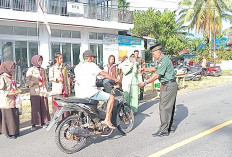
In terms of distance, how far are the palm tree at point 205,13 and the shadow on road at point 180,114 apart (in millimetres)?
22111

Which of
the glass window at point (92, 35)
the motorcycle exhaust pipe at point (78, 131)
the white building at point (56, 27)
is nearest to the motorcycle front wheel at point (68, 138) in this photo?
the motorcycle exhaust pipe at point (78, 131)

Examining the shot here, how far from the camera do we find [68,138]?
169 inches

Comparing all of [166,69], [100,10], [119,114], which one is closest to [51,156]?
[119,114]

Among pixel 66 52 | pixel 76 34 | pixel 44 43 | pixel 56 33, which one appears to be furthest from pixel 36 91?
pixel 76 34

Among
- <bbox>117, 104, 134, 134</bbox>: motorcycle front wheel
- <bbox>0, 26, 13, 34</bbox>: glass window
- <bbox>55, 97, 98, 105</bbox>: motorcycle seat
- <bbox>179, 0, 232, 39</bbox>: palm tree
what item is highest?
<bbox>179, 0, 232, 39</bbox>: palm tree

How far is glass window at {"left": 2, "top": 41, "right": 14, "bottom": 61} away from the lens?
13241mm

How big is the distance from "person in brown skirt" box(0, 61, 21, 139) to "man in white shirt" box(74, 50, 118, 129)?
1.61m

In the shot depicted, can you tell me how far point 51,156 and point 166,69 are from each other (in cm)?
270

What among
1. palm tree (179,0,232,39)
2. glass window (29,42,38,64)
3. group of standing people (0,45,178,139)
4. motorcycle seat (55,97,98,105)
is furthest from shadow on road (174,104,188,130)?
palm tree (179,0,232,39)

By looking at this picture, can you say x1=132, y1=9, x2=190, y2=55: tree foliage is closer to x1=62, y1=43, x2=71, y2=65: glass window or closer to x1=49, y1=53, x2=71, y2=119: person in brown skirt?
x1=62, y1=43, x2=71, y2=65: glass window

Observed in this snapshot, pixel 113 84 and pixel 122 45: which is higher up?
pixel 122 45

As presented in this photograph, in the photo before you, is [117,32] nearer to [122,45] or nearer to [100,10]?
[122,45]

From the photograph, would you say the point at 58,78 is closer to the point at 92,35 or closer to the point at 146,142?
the point at 146,142

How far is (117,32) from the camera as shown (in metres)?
19.1
